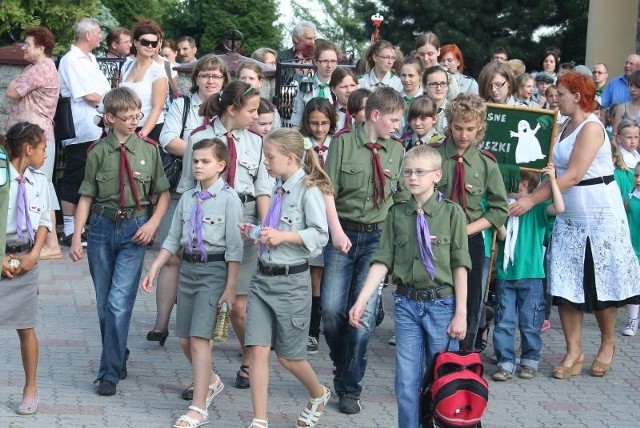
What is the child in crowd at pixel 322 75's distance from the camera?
10.4 meters

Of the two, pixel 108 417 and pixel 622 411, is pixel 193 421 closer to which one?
pixel 108 417

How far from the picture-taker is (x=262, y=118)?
859cm

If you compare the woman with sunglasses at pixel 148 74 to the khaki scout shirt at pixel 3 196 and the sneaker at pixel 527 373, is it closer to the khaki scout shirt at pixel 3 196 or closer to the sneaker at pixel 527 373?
the khaki scout shirt at pixel 3 196

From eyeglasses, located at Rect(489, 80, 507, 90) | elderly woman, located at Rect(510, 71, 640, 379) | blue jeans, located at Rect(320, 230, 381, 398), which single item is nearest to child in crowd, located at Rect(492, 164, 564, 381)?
elderly woman, located at Rect(510, 71, 640, 379)

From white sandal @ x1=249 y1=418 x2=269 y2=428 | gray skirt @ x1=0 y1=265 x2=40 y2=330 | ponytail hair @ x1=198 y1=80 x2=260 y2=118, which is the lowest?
white sandal @ x1=249 y1=418 x2=269 y2=428

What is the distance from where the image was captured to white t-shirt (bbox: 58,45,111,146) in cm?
1211

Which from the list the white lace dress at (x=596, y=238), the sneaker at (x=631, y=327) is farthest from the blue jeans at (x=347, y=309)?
the sneaker at (x=631, y=327)

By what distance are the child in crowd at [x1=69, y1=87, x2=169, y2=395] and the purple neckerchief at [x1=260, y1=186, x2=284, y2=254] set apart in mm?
966

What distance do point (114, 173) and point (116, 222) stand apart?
0.30 m

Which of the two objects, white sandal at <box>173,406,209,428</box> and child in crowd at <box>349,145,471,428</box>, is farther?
white sandal at <box>173,406,209,428</box>

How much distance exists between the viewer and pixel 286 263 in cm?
700

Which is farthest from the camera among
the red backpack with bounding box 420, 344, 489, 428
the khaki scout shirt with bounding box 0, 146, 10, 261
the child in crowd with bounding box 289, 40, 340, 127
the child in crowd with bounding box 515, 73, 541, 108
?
the child in crowd with bounding box 515, 73, 541, 108

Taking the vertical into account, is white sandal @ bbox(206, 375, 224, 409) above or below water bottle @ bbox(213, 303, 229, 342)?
below

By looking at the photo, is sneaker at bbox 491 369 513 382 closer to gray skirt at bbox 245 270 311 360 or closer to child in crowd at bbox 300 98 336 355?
child in crowd at bbox 300 98 336 355
